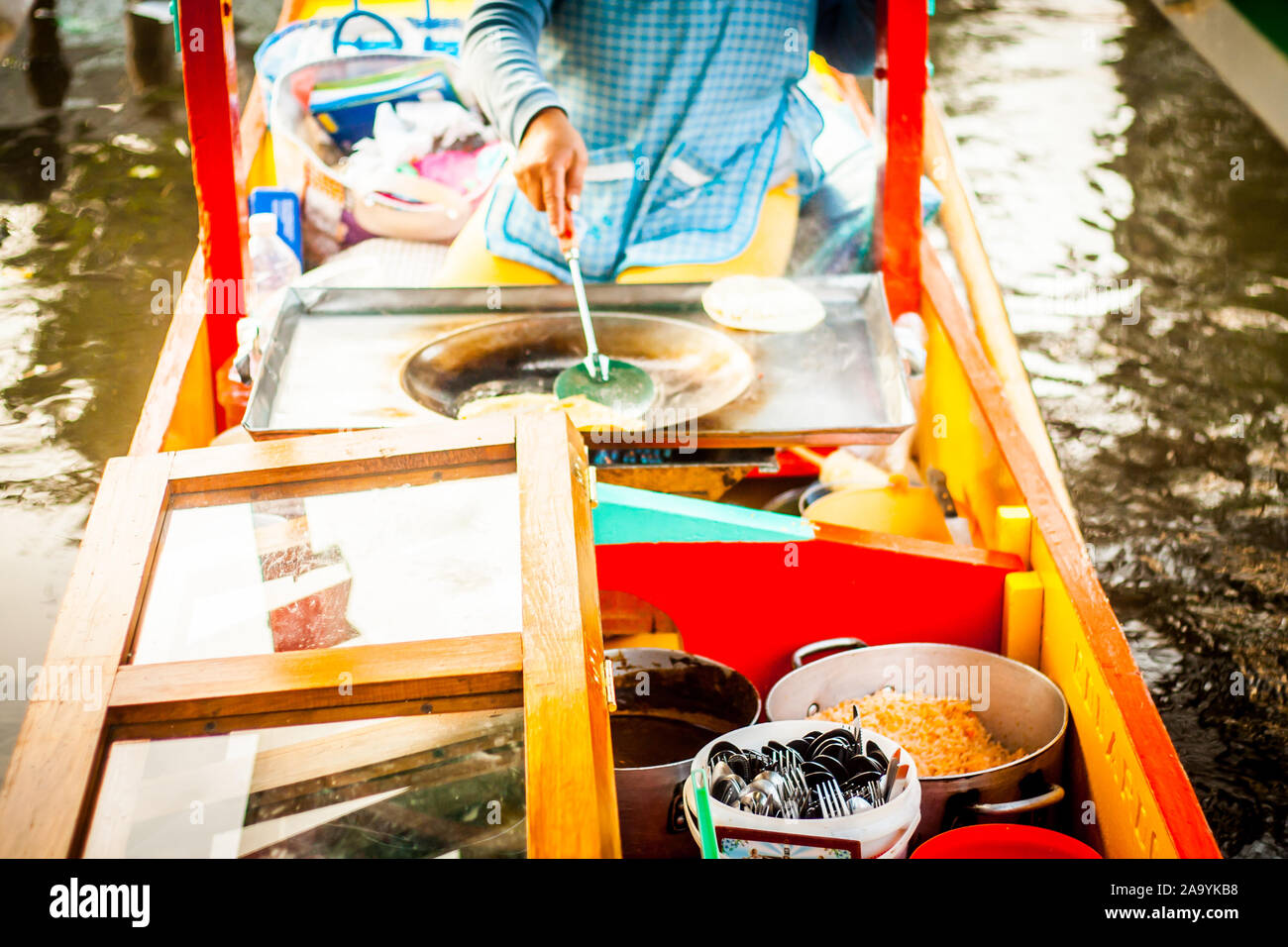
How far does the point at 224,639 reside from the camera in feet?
3.83

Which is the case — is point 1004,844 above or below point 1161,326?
above

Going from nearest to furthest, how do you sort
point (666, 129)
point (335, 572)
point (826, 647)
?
point (335, 572)
point (826, 647)
point (666, 129)

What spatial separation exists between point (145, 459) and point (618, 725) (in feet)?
3.14

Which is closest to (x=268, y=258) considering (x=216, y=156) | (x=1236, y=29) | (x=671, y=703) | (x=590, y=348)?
(x=216, y=156)

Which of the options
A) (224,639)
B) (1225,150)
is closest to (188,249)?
(224,639)

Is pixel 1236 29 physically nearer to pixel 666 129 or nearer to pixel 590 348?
pixel 590 348

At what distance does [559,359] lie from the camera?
2.43 m

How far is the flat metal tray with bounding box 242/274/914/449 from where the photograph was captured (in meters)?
2.09

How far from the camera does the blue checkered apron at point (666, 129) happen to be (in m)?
2.74

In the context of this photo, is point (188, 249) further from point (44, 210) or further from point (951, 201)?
point (951, 201)

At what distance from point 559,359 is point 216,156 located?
93 centimetres

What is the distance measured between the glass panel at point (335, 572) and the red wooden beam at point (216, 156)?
4.80ft

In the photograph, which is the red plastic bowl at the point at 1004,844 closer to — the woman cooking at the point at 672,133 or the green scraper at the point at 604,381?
the green scraper at the point at 604,381

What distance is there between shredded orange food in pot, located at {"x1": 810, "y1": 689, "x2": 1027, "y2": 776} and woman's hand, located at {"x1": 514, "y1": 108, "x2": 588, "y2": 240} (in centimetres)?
108
